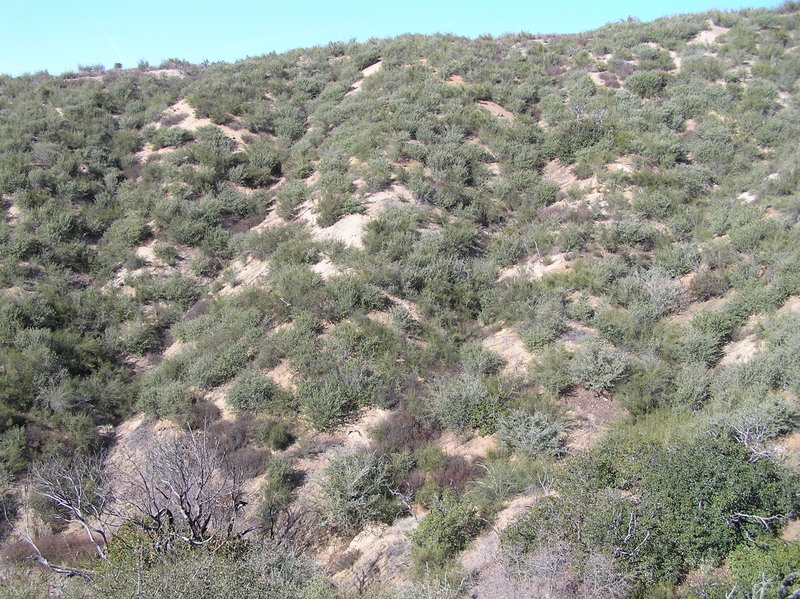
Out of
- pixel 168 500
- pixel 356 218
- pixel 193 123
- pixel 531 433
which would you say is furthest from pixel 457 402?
pixel 193 123

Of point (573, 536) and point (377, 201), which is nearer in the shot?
point (573, 536)

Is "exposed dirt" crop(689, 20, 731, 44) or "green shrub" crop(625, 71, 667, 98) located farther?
"exposed dirt" crop(689, 20, 731, 44)

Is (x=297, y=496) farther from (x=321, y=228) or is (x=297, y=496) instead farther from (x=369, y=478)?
(x=321, y=228)

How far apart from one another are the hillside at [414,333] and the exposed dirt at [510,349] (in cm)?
7

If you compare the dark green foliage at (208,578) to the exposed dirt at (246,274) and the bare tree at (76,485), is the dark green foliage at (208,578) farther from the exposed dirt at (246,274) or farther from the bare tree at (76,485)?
the exposed dirt at (246,274)

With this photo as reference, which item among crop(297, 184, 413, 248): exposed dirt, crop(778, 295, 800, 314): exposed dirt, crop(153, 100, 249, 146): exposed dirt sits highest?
crop(153, 100, 249, 146): exposed dirt

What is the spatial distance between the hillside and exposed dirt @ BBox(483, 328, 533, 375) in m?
0.07

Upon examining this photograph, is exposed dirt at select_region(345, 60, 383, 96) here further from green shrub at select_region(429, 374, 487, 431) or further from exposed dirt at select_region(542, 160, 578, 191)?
green shrub at select_region(429, 374, 487, 431)

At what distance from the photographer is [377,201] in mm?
16344

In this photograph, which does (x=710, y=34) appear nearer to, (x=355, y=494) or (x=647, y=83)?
(x=647, y=83)

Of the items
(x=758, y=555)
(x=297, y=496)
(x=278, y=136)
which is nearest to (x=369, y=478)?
(x=297, y=496)

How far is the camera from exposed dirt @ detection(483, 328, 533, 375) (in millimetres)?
11391

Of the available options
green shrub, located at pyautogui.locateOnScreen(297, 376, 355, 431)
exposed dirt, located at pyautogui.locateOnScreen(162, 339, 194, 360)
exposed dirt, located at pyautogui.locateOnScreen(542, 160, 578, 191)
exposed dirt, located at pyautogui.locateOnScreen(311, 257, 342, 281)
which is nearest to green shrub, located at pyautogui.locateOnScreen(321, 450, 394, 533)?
green shrub, located at pyautogui.locateOnScreen(297, 376, 355, 431)

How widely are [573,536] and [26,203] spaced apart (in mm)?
18584
